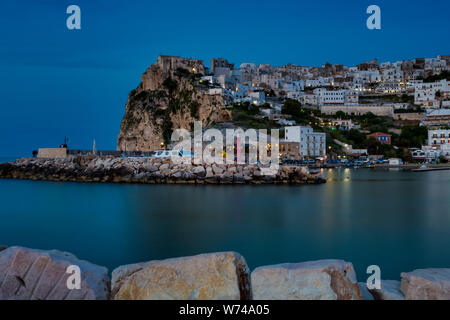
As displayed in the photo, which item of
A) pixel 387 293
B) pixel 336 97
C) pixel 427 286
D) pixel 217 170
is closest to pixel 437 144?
pixel 336 97

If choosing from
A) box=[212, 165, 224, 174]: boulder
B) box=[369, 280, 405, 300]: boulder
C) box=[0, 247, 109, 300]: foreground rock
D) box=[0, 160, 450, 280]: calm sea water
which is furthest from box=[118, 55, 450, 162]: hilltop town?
box=[0, 247, 109, 300]: foreground rock

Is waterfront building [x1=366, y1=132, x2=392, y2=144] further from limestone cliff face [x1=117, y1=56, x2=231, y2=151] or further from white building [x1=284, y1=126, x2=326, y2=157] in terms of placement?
limestone cliff face [x1=117, y1=56, x2=231, y2=151]

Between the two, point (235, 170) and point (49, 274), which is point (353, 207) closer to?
point (235, 170)

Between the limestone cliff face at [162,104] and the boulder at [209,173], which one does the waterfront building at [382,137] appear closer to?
the limestone cliff face at [162,104]

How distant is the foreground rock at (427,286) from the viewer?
12.9 feet

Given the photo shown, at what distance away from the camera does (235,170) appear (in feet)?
85.9

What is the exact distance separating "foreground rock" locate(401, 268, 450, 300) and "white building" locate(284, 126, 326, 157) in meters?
45.7

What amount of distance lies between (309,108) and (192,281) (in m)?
78.9

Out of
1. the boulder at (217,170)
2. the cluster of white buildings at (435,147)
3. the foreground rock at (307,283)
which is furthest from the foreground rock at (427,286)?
the cluster of white buildings at (435,147)

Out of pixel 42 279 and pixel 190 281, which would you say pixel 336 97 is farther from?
pixel 42 279

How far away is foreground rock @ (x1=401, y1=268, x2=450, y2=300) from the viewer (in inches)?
155

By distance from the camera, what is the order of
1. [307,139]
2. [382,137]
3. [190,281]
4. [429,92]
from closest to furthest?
[190,281]
[307,139]
[382,137]
[429,92]

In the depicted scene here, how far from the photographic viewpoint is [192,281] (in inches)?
148

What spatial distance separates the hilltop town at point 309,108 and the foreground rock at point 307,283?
4286 cm
